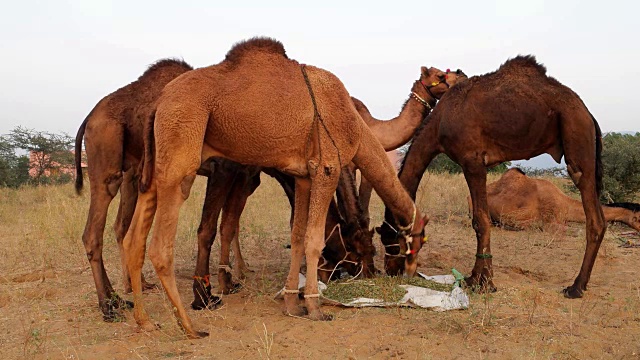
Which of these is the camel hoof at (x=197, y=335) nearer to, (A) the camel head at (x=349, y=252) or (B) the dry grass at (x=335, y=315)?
(B) the dry grass at (x=335, y=315)

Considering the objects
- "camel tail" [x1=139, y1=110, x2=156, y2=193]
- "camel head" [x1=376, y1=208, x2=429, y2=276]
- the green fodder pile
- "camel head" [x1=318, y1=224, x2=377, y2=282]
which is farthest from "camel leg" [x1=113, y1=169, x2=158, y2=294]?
"camel head" [x1=376, y1=208, x2=429, y2=276]

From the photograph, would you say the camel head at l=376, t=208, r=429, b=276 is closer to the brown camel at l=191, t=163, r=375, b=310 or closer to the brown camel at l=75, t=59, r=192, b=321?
the brown camel at l=191, t=163, r=375, b=310

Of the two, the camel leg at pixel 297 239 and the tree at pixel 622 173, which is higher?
the tree at pixel 622 173

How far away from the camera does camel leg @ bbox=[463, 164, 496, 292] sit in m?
6.08

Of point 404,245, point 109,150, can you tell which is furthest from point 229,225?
point 404,245

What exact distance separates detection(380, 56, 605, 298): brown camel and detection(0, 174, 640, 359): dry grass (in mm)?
619

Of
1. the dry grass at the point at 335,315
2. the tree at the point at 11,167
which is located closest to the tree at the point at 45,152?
the tree at the point at 11,167

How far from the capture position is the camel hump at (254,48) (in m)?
4.79

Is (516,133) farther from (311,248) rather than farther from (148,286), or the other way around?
(148,286)

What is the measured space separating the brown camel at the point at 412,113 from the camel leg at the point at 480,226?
172cm

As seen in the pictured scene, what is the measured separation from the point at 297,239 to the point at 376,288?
100 cm

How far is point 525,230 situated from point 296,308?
588cm

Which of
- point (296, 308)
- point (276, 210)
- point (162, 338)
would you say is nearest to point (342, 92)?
point (296, 308)

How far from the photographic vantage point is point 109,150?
5.26 metres
